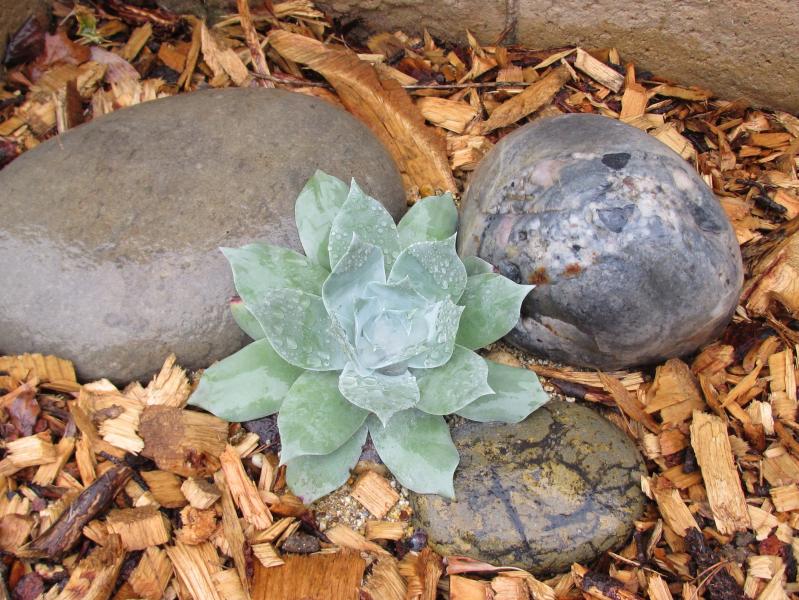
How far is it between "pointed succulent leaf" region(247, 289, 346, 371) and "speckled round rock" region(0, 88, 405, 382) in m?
0.35

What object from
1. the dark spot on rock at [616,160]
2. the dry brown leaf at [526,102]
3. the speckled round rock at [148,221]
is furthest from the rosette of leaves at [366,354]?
the dry brown leaf at [526,102]

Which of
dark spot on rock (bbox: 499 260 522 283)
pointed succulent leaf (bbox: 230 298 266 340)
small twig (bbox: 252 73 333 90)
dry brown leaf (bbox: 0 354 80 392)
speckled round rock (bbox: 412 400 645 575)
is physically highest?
small twig (bbox: 252 73 333 90)

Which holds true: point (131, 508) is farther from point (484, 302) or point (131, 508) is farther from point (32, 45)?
point (32, 45)

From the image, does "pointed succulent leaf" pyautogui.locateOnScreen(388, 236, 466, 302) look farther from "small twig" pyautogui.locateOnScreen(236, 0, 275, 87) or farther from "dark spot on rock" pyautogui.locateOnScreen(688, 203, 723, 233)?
"small twig" pyautogui.locateOnScreen(236, 0, 275, 87)

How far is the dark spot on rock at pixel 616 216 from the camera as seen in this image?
1714mm

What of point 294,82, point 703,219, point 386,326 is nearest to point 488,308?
point 386,326

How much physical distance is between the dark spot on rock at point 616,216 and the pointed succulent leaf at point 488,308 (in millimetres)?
258

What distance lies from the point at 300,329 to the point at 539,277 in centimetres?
Result: 60

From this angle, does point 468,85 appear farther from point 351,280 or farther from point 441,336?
point 441,336

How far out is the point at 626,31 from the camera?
2.41m

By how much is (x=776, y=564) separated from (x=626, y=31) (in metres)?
1.68

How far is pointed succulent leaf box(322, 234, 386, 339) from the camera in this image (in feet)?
5.28

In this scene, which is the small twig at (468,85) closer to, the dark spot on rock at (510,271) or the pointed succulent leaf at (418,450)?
the dark spot on rock at (510,271)

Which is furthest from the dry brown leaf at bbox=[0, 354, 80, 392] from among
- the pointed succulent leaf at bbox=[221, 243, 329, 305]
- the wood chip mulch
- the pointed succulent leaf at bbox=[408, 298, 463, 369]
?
the pointed succulent leaf at bbox=[408, 298, 463, 369]
